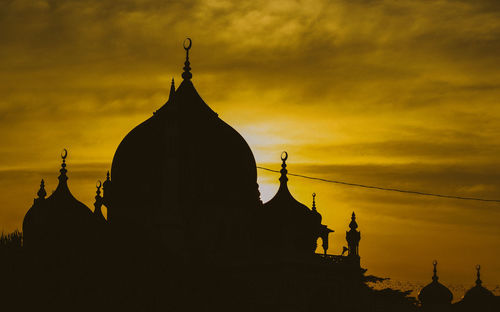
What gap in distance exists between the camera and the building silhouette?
3581 cm

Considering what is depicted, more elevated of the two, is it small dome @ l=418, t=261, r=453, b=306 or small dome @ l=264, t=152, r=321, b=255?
small dome @ l=264, t=152, r=321, b=255

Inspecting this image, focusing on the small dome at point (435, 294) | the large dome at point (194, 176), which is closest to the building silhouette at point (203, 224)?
the large dome at point (194, 176)

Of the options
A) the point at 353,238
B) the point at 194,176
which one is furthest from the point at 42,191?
the point at 353,238

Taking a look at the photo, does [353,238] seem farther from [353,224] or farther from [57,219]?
[57,219]

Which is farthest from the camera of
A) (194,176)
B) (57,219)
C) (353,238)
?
(353,238)

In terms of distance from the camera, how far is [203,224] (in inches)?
1577

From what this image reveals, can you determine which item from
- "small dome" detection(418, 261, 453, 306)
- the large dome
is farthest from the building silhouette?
"small dome" detection(418, 261, 453, 306)

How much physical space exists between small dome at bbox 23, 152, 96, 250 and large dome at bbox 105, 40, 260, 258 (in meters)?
1.23

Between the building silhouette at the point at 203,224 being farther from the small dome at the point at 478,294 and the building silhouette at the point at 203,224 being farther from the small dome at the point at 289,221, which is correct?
the small dome at the point at 478,294

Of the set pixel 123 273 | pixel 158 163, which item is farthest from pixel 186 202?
pixel 123 273

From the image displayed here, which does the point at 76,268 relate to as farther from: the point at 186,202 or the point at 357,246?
the point at 357,246

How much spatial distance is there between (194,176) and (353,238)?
23.0ft

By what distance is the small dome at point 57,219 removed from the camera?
37.8 m

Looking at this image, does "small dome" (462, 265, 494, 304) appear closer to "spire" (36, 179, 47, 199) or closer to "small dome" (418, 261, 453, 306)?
"small dome" (418, 261, 453, 306)
